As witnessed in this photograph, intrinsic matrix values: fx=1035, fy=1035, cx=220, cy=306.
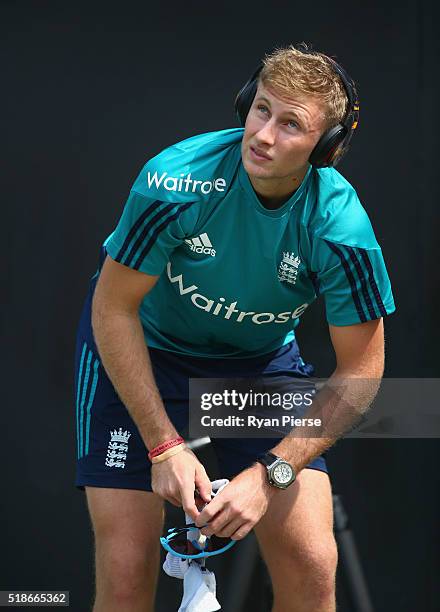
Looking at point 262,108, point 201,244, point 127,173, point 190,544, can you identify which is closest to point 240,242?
point 201,244

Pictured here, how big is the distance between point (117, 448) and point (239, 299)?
509mm

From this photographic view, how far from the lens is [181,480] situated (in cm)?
243

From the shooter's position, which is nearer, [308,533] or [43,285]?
[308,533]

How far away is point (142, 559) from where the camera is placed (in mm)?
2586

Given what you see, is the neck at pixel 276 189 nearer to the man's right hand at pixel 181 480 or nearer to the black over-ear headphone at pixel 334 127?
the black over-ear headphone at pixel 334 127

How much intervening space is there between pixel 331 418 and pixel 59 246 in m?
1.31

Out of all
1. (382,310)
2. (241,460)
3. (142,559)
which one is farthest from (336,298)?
(142,559)

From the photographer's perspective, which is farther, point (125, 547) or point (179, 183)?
point (125, 547)

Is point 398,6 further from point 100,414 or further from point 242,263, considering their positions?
point 100,414

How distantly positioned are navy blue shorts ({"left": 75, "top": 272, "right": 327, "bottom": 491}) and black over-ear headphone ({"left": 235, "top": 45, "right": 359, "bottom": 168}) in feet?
2.12

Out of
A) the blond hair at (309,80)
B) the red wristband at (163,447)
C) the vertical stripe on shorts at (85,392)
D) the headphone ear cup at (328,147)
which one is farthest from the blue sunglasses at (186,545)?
the blond hair at (309,80)

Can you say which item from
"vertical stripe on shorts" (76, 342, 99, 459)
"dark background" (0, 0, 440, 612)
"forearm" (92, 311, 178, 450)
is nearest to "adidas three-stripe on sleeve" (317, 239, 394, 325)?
"forearm" (92, 311, 178, 450)

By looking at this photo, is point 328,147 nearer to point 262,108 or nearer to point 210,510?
point 262,108

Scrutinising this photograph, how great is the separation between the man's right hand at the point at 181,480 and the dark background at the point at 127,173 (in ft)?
3.70
